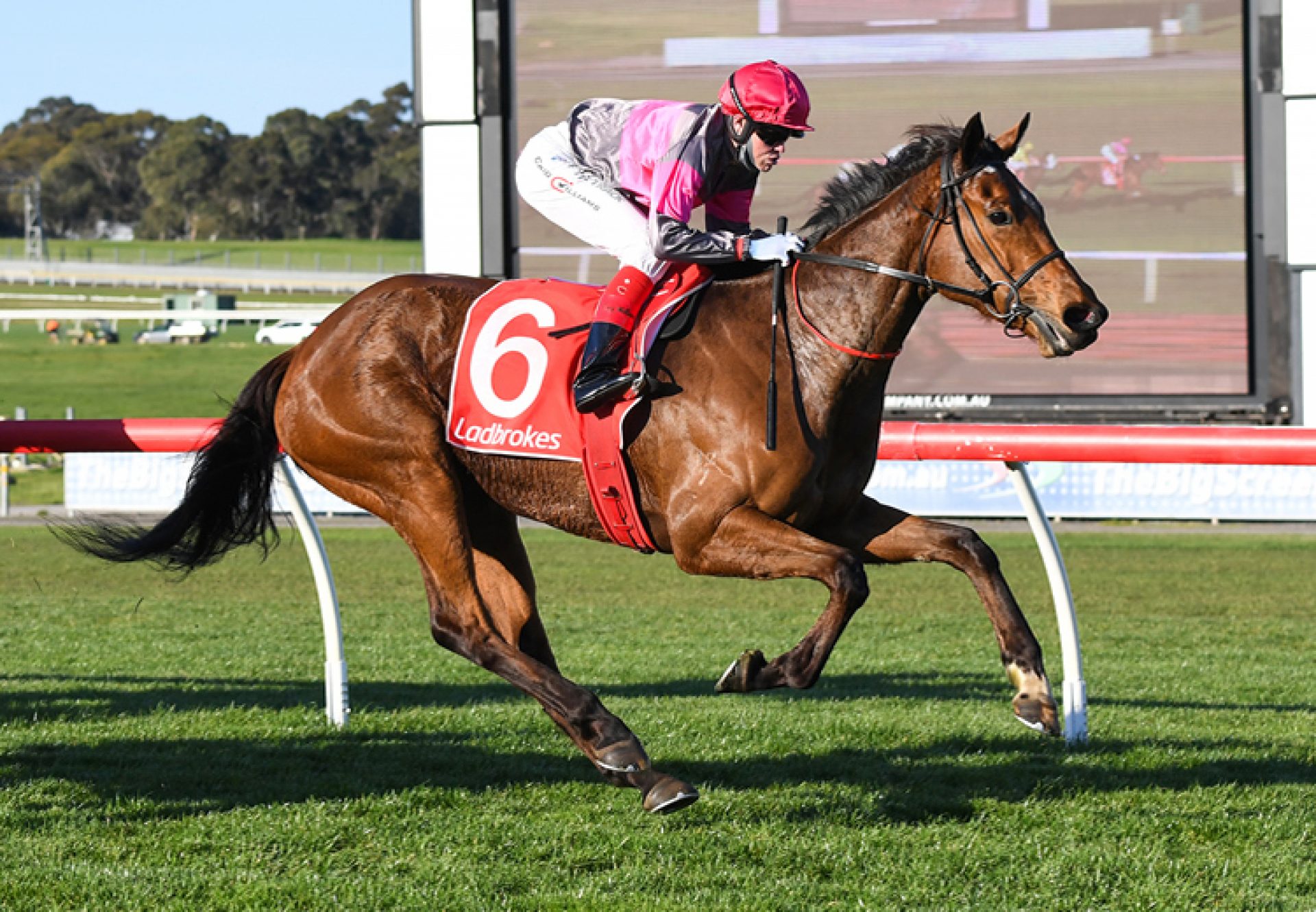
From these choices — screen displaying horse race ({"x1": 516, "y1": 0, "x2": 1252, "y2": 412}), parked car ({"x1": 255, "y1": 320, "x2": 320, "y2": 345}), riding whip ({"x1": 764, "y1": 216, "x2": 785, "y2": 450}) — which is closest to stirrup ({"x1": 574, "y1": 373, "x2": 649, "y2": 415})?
riding whip ({"x1": 764, "y1": 216, "x2": 785, "y2": 450})

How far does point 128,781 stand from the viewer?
4367mm

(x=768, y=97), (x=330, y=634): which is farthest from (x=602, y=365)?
(x=330, y=634)

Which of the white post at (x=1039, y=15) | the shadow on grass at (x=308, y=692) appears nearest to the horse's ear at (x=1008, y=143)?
the shadow on grass at (x=308, y=692)

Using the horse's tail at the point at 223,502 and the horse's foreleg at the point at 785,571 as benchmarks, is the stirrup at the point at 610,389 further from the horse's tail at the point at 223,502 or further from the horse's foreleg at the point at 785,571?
the horse's tail at the point at 223,502

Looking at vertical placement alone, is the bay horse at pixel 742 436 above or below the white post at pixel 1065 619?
above

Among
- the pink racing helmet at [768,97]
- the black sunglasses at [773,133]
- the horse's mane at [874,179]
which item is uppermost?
the pink racing helmet at [768,97]

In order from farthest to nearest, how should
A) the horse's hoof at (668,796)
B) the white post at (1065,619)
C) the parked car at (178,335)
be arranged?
the parked car at (178,335)
the white post at (1065,619)
the horse's hoof at (668,796)

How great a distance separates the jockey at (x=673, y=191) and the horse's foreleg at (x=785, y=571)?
1.55 feet

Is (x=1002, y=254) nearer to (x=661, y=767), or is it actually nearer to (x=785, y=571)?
(x=785, y=571)

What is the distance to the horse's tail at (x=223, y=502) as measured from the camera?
466 cm

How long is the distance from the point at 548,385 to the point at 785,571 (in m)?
0.86

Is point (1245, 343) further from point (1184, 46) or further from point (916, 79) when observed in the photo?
point (916, 79)

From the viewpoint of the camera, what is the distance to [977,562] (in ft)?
12.6

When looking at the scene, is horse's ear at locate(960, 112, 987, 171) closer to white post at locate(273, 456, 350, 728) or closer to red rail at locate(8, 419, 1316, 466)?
red rail at locate(8, 419, 1316, 466)
